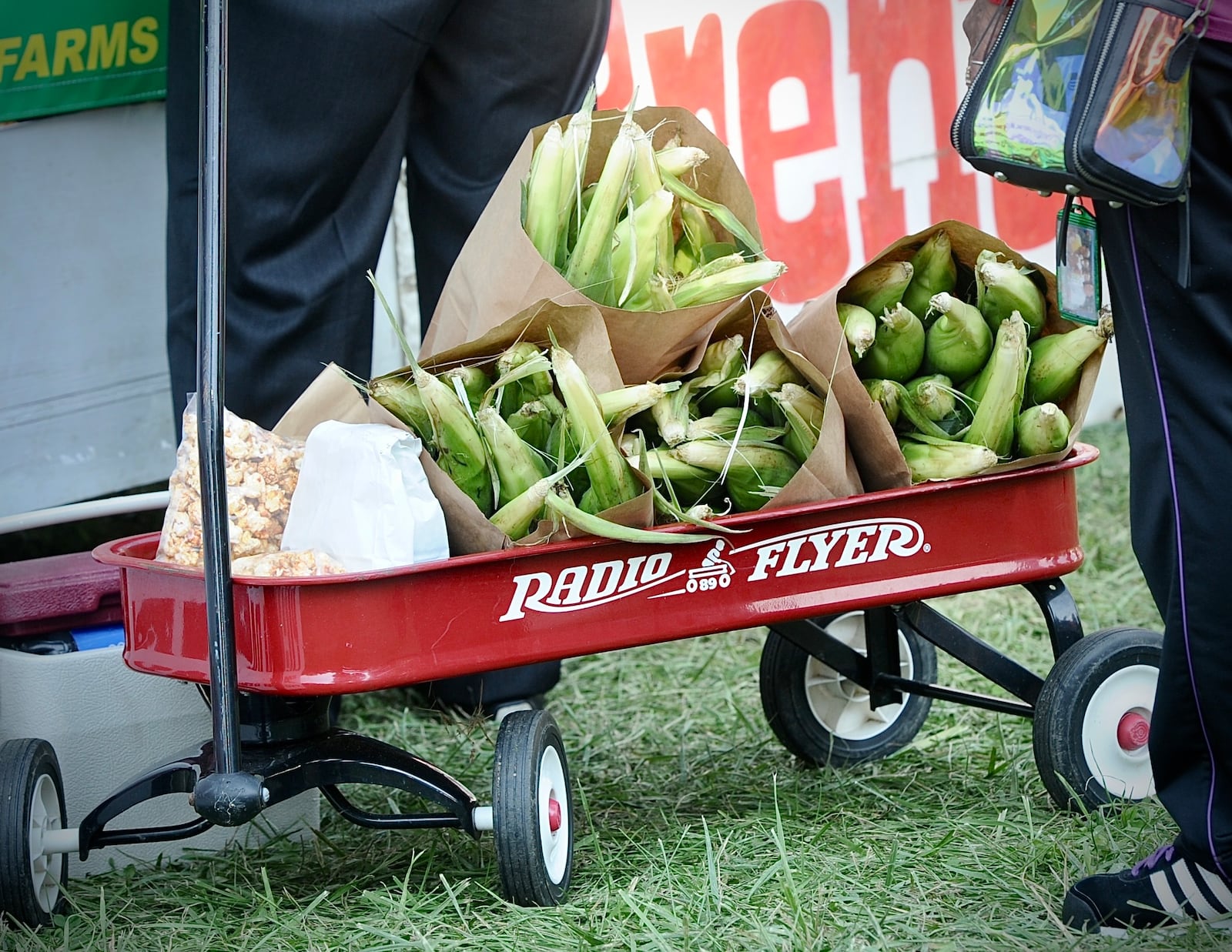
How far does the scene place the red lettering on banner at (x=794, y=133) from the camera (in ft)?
13.5

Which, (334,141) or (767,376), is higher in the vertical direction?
(334,141)

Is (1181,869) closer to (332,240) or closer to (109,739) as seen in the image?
(109,739)

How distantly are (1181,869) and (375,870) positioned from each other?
117 centimetres

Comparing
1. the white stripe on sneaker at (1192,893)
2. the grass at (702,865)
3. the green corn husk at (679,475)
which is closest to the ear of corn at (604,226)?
the green corn husk at (679,475)

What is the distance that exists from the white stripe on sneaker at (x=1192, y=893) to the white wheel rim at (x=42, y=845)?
5.01ft

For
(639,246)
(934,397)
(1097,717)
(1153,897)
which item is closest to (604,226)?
(639,246)

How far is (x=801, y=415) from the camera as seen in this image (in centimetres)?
212

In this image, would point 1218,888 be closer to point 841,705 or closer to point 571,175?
point 841,705

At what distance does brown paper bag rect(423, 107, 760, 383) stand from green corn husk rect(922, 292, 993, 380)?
33 cm

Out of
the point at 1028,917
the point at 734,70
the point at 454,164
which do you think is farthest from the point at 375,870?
the point at 734,70

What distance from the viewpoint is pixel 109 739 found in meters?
2.24

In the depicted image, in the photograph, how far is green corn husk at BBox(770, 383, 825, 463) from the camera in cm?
211

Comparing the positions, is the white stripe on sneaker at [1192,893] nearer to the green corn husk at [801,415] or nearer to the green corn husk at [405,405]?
the green corn husk at [801,415]

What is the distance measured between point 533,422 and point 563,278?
0.21 metres
